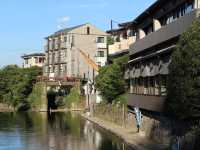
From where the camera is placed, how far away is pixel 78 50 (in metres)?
125

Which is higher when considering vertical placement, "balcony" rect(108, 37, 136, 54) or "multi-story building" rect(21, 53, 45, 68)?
"multi-story building" rect(21, 53, 45, 68)

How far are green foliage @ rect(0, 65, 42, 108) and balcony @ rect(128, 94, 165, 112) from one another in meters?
59.6

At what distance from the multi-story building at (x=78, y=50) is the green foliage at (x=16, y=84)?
21.9 feet

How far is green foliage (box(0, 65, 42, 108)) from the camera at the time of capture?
121m

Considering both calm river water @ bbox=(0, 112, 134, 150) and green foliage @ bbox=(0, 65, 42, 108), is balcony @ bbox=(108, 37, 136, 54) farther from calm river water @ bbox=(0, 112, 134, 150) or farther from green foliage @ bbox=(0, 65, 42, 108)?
green foliage @ bbox=(0, 65, 42, 108)

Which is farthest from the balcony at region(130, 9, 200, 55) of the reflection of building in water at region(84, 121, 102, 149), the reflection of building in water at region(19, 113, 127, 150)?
the reflection of building in water at region(84, 121, 102, 149)

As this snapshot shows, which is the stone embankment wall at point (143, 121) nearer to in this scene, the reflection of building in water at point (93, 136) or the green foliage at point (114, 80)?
the green foliage at point (114, 80)

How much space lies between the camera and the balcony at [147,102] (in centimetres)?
4535

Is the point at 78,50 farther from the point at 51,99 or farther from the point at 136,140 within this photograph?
the point at 136,140

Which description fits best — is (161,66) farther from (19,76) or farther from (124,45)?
(19,76)

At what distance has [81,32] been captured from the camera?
423ft

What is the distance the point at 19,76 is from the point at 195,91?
98049 millimetres

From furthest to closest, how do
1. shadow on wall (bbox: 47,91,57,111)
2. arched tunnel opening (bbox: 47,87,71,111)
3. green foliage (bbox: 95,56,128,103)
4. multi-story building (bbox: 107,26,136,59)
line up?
shadow on wall (bbox: 47,91,57,111)
arched tunnel opening (bbox: 47,87,71,111)
multi-story building (bbox: 107,26,136,59)
green foliage (bbox: 95,56,128,103)

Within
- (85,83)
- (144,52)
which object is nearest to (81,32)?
(85,83)
